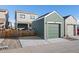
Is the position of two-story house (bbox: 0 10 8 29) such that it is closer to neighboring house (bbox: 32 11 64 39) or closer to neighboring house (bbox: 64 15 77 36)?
neighboring house (bbox: 32 11 64 39)

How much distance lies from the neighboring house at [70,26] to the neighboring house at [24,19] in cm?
134

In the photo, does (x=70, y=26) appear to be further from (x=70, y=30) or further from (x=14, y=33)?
(x=14, y=33)

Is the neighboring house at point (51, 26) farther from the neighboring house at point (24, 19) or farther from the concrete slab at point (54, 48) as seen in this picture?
the concrete slab at point (54, 48)

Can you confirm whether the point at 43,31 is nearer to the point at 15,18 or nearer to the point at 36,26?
the point at 36,26

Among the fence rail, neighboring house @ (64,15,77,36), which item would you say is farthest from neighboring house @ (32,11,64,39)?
the fence rail

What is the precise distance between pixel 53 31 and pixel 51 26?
236 mm

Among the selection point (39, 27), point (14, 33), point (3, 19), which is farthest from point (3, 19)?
point (39, 27)

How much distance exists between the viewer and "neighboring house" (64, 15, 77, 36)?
6145 millimetres

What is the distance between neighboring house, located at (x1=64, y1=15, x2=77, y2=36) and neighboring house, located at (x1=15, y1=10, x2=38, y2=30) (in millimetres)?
1342

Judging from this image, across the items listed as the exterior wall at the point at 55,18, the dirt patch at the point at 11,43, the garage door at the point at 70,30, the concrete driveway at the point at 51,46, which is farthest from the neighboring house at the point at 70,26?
the dirt patch at the point at 11,43

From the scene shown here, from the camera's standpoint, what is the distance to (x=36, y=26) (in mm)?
6277

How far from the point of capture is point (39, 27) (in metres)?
6.67
